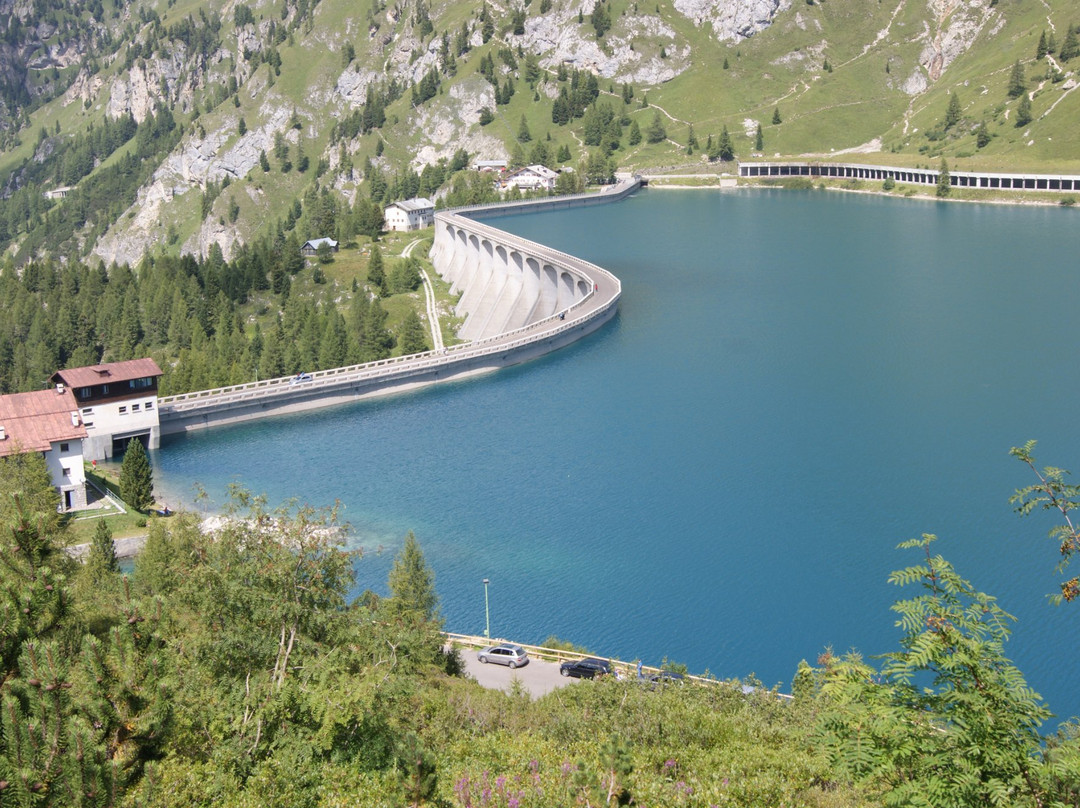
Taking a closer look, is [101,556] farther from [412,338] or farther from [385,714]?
[412,338]

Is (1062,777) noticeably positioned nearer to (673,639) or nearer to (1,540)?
(1,540)

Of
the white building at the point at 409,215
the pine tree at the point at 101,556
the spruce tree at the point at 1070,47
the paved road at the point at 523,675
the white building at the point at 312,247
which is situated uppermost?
the spruce tree at the point at 1070,47

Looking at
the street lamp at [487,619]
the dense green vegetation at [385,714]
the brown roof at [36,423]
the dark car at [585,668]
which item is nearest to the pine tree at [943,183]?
the street lamp at [487,619]

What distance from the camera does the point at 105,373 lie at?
2879 inches

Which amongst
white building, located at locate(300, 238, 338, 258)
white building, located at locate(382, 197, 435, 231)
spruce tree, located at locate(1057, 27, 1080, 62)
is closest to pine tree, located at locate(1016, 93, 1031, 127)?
spruce tree, located at locate(1057, 27, 1080, 62)

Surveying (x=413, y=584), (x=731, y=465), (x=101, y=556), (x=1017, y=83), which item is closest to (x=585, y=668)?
(x=413, y=584)

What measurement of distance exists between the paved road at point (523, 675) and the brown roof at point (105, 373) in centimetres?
4043

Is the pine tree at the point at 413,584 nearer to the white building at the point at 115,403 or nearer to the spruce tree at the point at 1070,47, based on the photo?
the white building at the point at 115,403

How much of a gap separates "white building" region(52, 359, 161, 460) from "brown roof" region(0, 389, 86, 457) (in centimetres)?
825

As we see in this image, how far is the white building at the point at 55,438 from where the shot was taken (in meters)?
59.6

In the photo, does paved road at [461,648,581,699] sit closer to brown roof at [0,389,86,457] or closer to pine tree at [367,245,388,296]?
brown roof at [0,389,86,457]

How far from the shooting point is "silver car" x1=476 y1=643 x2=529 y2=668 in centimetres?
4194

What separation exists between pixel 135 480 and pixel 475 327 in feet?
196

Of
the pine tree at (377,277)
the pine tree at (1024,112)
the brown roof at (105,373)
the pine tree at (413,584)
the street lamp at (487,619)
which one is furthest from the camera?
the pine tree at (1024,112)
